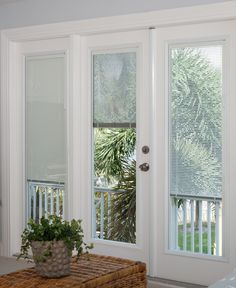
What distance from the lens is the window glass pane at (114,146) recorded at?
495 centimetres

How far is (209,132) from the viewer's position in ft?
14.9

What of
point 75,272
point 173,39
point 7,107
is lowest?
point 75,272

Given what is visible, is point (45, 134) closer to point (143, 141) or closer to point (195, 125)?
point (143, 141)

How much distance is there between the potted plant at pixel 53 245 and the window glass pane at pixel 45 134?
6.40 feet

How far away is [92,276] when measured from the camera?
10.9 ft

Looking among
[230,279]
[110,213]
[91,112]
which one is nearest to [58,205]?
[110,213]

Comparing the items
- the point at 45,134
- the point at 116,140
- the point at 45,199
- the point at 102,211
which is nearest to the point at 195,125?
the point at 116,140

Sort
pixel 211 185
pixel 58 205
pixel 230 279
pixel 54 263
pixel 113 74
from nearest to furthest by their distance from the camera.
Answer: pixel 230 279
pixel 54 263
pixel 211 185
pixel 113 74
pixel 58 205

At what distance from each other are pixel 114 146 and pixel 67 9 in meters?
1.25

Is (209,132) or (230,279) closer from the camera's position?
(230,279)

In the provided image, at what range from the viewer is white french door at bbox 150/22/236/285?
445 centimetres

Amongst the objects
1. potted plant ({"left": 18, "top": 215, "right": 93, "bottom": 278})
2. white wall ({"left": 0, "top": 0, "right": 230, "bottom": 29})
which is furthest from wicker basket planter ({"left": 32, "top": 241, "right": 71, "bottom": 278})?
white wall ({"left": 0, "top": 0, "right": 230, "bottom": 29})

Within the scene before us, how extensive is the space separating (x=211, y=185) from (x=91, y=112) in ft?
4.14

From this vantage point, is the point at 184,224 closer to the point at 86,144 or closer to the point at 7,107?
the point at 86,144
